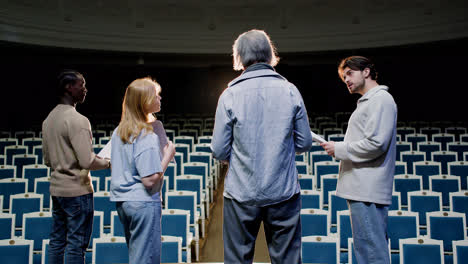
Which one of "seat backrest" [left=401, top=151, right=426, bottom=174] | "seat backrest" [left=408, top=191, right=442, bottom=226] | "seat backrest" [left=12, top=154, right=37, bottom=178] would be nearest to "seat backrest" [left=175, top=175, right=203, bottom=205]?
"seat backrest" [left=408, top=191, right=442, bottom=226]

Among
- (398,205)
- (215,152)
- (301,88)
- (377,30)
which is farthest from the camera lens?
(301,88)

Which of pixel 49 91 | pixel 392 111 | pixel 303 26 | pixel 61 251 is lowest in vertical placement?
pixel 61 251

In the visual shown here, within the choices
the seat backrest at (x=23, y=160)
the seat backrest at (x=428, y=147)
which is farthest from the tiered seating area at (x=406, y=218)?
the seat backrest at (x=23, y=160)

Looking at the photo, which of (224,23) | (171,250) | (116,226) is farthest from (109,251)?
(224,23)

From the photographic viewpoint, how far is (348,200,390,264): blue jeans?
86.5 inches

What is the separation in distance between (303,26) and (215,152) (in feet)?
44.5

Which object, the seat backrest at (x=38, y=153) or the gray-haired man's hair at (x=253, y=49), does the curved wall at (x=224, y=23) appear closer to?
the seat backrest at (x=38, y=153)

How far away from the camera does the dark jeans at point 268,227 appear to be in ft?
5.93

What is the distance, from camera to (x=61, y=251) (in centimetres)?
254

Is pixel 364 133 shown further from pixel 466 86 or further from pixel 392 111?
pixel 466 86

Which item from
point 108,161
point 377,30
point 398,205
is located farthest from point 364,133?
point 377,30

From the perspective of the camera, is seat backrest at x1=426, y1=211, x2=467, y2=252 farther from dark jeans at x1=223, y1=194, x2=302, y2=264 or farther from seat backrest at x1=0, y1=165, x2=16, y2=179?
seat backrest at x1=0, y1=165, x2=16, y2=179

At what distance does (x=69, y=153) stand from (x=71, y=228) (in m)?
0.45

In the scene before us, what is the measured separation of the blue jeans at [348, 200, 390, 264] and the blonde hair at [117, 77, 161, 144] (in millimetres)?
1208
